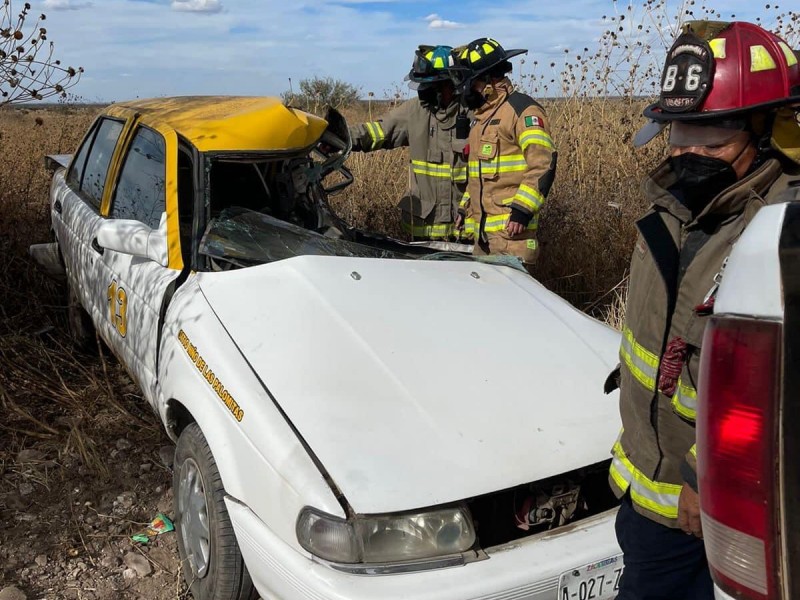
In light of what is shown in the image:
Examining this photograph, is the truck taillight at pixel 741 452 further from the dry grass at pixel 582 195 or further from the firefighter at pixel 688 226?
the dry grass at pixel 582 195

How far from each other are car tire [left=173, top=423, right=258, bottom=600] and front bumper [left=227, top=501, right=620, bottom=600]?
145 millimetres

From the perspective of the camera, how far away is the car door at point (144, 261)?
117 inches

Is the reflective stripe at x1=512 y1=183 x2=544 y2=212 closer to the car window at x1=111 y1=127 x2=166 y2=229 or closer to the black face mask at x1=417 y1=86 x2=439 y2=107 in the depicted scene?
the black face mask at x1=417 y1=86 x2=439 y2=107

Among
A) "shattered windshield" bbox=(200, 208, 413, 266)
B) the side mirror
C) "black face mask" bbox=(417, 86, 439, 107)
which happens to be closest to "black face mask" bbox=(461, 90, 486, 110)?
"black face mask" bbox=(417, 86, 439, 107)

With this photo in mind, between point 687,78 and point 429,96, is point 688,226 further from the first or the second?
point 429,96

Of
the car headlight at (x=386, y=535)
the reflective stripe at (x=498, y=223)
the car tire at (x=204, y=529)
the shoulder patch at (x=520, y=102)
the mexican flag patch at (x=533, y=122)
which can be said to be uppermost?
the shoulder patch at (x=520, y=102)

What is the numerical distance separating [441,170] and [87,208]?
218cm

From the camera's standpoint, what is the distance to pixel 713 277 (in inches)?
60.9

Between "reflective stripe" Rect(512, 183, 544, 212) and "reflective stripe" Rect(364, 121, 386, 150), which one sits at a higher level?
"reflective stripe" Rect(364, 121, 386, 150)

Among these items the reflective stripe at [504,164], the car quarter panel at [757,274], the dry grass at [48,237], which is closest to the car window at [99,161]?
the dry grass at [48,237]

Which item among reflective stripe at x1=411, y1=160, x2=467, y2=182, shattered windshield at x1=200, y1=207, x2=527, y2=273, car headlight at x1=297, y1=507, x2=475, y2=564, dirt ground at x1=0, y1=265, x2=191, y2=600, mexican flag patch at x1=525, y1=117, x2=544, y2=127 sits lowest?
dirt ground at x1=0, y1=265, x2=191, y2=600

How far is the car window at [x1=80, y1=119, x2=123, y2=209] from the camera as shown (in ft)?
12.8

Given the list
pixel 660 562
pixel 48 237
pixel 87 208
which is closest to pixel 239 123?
pixel 87 208

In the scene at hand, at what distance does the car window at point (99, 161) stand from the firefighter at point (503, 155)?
200cm
